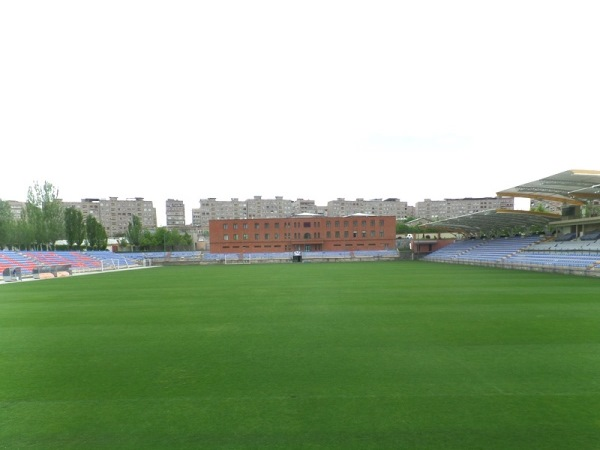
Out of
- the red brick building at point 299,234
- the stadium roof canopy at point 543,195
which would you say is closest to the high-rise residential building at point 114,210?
the red brick building at point 299,234

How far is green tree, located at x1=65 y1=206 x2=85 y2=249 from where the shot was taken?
198 ft

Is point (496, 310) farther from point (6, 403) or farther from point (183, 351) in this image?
point (6, 403)

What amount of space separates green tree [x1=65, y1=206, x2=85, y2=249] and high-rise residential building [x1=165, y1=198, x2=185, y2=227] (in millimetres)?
96142

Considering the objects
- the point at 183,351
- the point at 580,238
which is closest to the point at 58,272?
the point at 183,351

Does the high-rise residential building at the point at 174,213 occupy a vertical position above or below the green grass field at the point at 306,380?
above

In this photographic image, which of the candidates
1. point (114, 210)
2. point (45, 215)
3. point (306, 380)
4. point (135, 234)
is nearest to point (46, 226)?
point (45, 215)

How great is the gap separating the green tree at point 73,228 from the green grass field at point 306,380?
186ft

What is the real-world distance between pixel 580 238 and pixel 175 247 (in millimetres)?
70447

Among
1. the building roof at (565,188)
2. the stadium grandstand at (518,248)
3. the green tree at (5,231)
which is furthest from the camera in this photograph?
the green tree at (5,231)

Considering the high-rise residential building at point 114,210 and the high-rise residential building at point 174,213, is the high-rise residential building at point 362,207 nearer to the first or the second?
the high-rise residential building at point 174,213

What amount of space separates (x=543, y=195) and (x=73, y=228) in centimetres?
6664

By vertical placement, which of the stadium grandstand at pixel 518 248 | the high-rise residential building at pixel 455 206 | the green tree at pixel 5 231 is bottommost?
the stadium grandstand at pixel 518 248

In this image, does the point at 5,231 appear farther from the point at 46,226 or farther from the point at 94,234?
the point at 94,234

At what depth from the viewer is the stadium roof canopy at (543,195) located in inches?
965
